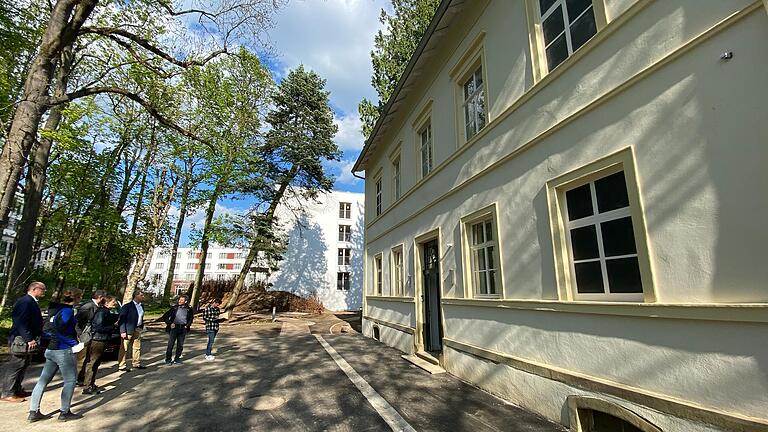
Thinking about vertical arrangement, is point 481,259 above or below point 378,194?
below

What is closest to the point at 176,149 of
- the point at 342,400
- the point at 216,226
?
the point at 216,226

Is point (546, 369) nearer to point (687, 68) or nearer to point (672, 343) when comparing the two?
point (672, 343)

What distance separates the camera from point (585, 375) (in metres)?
4.02

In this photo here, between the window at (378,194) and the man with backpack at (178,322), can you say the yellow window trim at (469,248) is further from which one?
the window at (378,194)

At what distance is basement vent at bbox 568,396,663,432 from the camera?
338cm

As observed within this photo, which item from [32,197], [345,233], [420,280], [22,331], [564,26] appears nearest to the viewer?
[564,26]

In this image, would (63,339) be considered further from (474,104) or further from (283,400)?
(474,104)

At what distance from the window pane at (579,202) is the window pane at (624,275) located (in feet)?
2.31

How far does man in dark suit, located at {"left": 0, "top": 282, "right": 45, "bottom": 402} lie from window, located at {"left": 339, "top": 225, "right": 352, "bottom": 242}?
2802cm

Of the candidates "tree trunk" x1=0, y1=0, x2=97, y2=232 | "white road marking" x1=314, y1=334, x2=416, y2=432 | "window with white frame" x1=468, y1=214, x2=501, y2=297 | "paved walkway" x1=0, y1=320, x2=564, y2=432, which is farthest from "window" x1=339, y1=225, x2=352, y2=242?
"tree trunk" x1=0, y1=0, x2=97, y2=232

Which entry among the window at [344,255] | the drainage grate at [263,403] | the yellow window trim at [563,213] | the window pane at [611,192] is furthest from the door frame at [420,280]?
the window at [344,255]

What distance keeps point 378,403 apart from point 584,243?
12.9ft

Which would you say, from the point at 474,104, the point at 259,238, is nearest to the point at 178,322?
the point at 474,104

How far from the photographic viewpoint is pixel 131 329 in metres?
7.54
